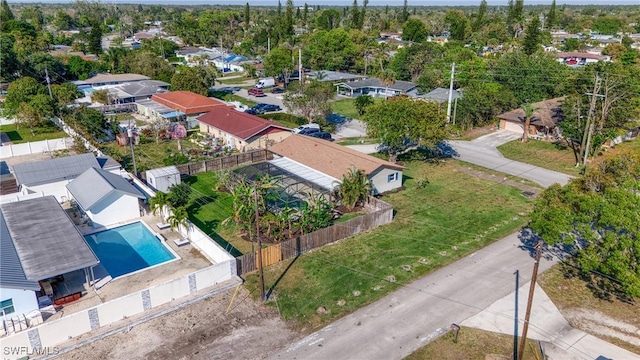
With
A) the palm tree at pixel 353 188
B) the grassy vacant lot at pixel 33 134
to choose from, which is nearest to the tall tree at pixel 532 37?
the palm tree at pixel 353 188

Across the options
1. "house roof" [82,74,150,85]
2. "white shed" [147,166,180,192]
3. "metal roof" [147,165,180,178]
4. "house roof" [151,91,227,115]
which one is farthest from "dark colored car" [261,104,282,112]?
"house roof" [82,74,150,85]

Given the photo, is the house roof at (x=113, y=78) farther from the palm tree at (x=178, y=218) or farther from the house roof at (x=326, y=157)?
the palm tree at (x=178, y=218)

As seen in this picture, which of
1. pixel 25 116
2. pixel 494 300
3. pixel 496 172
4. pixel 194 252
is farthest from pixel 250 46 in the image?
pixel 494 300

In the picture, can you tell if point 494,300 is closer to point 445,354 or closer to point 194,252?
point 445,354

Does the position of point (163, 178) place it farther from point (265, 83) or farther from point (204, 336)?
point (265, 83)

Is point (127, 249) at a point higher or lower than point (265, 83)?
lower

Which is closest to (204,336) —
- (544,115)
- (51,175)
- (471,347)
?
(471,347)
